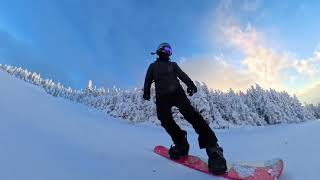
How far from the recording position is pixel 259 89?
20.8 metres

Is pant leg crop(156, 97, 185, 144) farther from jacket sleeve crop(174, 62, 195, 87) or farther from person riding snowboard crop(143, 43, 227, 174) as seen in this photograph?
jacket sleeve crop(174, 62, 195, 87)

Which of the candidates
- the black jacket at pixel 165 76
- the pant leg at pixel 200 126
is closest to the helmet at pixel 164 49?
the black jacket at pixel 165 76

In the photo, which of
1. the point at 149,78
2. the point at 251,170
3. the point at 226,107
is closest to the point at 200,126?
the point at 251,170

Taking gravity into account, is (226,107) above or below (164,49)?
above

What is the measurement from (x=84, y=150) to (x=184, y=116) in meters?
1.83

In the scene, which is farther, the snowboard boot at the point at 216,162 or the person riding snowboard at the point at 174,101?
the person riding snowboard at the point at 174,101

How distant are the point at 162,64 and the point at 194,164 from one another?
195 centimetres

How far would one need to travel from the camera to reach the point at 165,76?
682 cm

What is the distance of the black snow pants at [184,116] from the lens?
20.8 ft

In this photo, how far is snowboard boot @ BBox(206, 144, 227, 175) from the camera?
19.1 feet

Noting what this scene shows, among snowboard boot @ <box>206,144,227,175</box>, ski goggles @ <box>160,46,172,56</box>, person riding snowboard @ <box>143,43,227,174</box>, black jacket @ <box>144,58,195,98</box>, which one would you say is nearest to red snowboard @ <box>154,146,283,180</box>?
snowboard boot @ <box>206,144,227,175</box>

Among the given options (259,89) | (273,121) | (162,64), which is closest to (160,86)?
(162,64)

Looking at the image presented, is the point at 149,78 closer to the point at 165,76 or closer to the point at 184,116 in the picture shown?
the point at 165,76

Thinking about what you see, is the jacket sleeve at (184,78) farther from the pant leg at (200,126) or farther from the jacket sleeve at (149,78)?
the jacket sleeve at (149,78)
